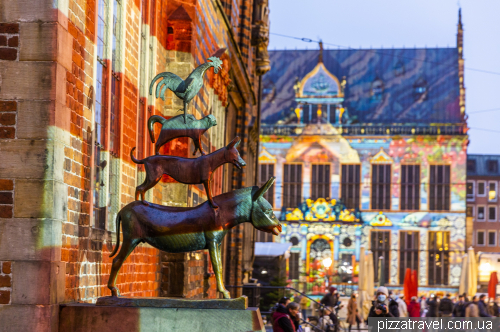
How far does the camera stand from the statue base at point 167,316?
5367mm

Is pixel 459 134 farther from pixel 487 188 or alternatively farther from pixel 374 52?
pixel 487 188

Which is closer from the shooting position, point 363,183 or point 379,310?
point 379,310

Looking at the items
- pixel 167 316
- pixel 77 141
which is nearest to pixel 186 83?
pixel 77 141

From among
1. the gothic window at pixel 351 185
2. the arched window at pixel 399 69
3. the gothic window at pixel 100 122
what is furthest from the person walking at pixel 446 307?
the arched window at pixel 399 69

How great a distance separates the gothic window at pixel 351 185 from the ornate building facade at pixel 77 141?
40.8 m

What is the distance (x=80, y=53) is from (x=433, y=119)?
48189 millimetres

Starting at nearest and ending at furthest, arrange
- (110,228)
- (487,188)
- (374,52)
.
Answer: (110,228) < (374,52) < (487,188)

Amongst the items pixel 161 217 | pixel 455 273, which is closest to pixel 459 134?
pixel 455 273

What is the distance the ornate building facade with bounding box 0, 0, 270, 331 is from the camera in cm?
543

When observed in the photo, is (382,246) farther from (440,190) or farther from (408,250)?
(440,190)

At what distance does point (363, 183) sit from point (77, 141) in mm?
45470

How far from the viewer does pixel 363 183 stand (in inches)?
2000

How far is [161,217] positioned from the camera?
564 cm

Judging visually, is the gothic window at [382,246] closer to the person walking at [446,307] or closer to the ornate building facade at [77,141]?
the person walking at [446,307]
